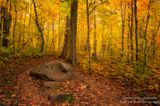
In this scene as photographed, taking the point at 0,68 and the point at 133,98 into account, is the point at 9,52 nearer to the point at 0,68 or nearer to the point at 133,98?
the point at 0,68

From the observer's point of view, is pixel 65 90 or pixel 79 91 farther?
pixel 79 91

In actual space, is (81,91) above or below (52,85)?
below

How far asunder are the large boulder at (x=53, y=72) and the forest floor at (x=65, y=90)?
37 centimetres

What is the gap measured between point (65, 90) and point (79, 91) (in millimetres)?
769

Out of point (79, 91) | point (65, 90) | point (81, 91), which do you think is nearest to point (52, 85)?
point (65, 90)

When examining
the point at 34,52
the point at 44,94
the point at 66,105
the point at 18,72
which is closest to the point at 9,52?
the point at 34,52

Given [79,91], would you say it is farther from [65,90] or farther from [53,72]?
[53,72]

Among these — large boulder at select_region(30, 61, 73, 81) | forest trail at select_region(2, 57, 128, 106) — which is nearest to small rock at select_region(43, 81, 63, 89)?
forest trail at select_region(2, 57, 128, 106)

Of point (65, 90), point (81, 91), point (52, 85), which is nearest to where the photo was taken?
point (65, 90)

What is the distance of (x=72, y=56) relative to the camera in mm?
15500

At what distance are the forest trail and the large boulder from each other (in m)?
0.37

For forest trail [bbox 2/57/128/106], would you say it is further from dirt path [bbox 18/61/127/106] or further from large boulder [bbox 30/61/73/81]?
large boulder [bbox 30/61/73/81]

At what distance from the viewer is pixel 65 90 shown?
10.2m

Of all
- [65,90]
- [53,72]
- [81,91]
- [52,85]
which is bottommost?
[81,91]
